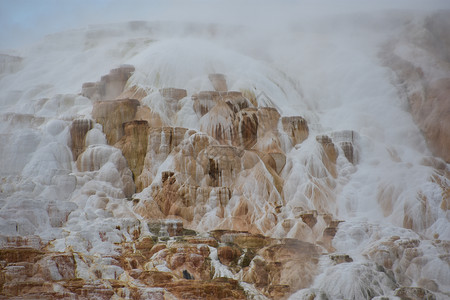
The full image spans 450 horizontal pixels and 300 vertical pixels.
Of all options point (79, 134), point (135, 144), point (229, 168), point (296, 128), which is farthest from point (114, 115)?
point (296, 128)

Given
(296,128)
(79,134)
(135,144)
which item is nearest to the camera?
(135,144)

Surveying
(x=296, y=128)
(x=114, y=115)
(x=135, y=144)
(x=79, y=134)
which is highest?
(x=114, y=115)

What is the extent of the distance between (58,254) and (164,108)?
26.0ft

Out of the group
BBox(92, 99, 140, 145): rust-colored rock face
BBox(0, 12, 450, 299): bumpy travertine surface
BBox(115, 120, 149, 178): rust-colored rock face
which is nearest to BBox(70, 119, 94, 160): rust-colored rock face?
BBox(0, 12, 450, 299): bumpy travertine surface

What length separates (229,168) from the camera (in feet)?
48.7

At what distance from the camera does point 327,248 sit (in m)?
12.7

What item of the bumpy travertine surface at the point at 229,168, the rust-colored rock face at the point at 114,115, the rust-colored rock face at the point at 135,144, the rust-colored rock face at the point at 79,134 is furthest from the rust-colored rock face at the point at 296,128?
the rust-colored rock face at the point at 79,134

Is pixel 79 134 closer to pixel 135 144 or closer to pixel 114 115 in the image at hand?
pixel 114 115

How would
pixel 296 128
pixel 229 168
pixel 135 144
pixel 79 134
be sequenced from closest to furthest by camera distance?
pixel 229 168, pixel 135 144, pixel 79 134, pixel 296 128

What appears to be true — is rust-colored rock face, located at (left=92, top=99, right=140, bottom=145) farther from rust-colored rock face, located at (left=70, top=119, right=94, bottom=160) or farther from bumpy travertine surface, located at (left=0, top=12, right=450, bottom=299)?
rust-colored rock face, located at (left=70, top=119, right=94, bottom=160)

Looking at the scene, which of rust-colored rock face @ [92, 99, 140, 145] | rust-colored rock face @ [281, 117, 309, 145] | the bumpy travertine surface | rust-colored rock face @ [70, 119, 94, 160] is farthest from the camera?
rust-colored rock face @ [281, 117, 309, 145]

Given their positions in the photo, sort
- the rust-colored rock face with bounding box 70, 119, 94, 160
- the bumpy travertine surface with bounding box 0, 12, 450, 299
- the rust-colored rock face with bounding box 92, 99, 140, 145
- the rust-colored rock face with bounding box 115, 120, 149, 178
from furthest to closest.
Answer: the rust-colored rock face with bounding box 92, 99, 140, 145, the rust-colored rock face with bounding box 70, 119, 94, 160, the rust-colored rock face with bounding box 115, 120, 149, 178, the bumpy travertine surface with bounding box 0, 12, 450, 299

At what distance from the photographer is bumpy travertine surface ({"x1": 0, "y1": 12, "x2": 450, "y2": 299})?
35.8ft

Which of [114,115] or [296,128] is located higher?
[114,115]
